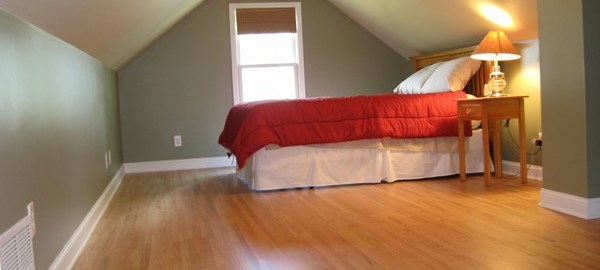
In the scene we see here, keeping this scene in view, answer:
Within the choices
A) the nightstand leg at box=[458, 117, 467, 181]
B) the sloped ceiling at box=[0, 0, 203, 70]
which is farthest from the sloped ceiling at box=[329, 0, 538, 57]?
the sloped ceiling at box=[0, 0, 203, 70]

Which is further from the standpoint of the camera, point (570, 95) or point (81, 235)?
point (570, 95)

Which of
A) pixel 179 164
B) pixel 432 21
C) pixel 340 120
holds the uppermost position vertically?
pixel 432 21

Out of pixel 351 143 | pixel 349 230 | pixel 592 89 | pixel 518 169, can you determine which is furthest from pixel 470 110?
pixel 349 230

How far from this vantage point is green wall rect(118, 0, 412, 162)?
580 centimetres

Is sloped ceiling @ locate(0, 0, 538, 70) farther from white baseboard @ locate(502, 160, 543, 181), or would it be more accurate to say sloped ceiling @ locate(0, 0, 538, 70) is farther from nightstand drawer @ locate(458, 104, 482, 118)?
white baseboard @ locate(502, 160, 543, 181)

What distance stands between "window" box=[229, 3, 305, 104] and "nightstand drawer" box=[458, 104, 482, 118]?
96.8 inches

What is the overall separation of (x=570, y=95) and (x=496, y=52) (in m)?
1.11

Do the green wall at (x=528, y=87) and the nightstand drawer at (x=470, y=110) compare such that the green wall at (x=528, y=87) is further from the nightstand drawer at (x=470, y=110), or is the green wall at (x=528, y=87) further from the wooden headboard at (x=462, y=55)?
the nightstand drawer at (x=470, y=110)

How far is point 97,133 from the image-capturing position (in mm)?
3789

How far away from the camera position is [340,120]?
4.19 meters

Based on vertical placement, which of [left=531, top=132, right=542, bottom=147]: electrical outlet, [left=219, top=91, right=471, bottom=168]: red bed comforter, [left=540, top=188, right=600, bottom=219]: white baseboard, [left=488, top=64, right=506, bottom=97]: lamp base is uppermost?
[left=488, top=64, right=506, bottom=97]: lamp base

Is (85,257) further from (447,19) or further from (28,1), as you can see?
(447,19)

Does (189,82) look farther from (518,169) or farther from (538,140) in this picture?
(538,140)

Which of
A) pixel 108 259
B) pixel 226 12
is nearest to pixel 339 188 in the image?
pixel 108 259
